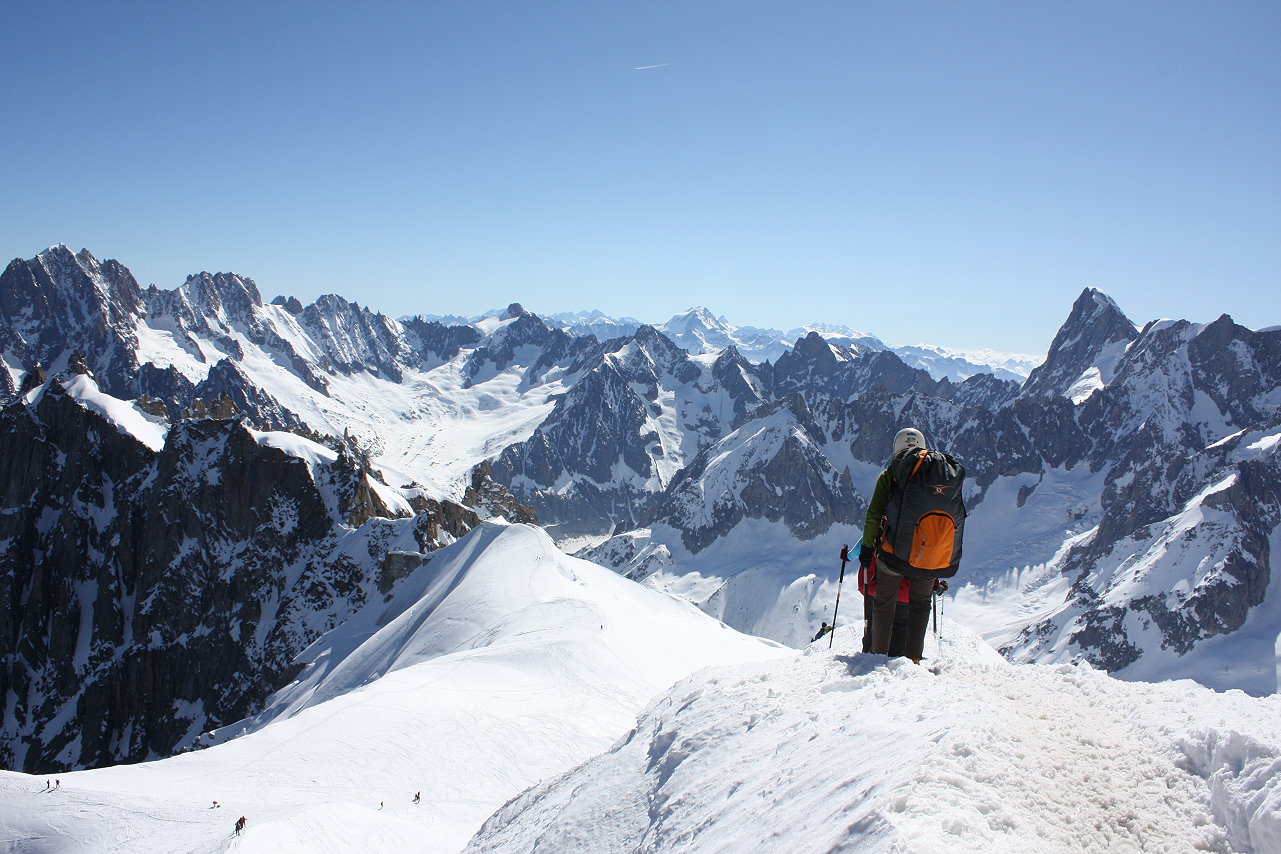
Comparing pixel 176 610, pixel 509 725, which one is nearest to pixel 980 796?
pixel 509 725

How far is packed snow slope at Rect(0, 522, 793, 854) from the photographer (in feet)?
63.5

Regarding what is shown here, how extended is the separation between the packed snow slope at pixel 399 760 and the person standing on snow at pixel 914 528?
9.99 metres

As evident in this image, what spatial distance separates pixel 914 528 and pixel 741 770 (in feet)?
13.1

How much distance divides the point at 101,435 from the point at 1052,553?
8236 inches

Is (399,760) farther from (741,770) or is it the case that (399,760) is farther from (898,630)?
(898,630)

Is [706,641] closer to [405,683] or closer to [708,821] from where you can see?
[405,683]

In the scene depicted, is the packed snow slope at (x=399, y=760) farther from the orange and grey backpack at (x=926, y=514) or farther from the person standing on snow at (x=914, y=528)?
the orange and grey backpack at (x=926, y=514)

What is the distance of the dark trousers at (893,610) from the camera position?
9.98m

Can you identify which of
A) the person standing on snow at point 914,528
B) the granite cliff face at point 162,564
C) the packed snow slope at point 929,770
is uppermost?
the person standing on snow at point 914,528

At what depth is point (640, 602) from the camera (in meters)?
56.8

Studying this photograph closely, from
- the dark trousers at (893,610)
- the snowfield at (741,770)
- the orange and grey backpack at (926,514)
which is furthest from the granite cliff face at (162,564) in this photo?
the orange and grey backpack at (926,514)

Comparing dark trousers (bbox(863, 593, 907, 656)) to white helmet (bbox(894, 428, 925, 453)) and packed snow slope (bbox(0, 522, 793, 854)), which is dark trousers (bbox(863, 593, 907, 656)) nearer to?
white helmet (bbox(894, 428, 925, 453))

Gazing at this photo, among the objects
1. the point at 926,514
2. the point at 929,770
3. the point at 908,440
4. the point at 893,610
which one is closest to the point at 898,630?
the point at 893,610

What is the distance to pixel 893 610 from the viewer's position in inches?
411
